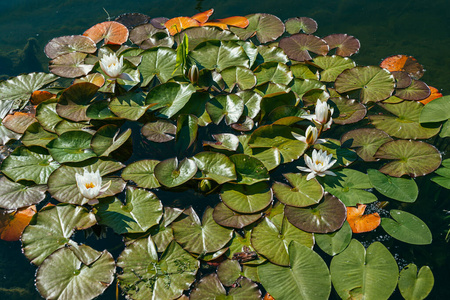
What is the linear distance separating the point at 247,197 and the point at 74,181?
1757 mm

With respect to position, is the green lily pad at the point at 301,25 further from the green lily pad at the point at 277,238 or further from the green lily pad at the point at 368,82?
the green lily pad at the point at 277,238

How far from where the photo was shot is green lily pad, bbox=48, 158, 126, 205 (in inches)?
136

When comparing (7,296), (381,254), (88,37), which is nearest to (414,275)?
(381,254)

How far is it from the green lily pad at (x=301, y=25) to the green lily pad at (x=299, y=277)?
12.3 ft

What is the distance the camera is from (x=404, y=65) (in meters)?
5.02

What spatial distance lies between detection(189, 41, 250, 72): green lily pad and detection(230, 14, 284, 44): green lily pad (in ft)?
2.43

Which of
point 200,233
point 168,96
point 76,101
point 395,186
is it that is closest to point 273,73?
point 168,96

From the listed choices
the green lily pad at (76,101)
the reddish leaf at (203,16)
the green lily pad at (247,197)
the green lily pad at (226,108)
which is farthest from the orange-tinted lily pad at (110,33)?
the green lily pad at (247,197)

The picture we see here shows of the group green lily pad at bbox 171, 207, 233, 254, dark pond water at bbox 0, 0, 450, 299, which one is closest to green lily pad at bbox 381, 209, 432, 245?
green lily pad at bbox 171, 207, 233, 254

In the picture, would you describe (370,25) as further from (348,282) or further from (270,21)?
(348,282)

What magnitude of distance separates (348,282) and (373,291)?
198mm

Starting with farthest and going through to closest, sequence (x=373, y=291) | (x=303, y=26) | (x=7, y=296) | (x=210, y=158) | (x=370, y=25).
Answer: (x=370, y=25), (x=303, y=26), (x=210, y=158), (x=7, y=296), (x=373, y=291)

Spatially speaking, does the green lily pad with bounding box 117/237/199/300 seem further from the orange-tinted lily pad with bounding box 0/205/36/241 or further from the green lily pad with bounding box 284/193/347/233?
the orange-tinted lily pad with bounding box 0/205/36/241

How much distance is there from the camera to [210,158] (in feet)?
11.9
